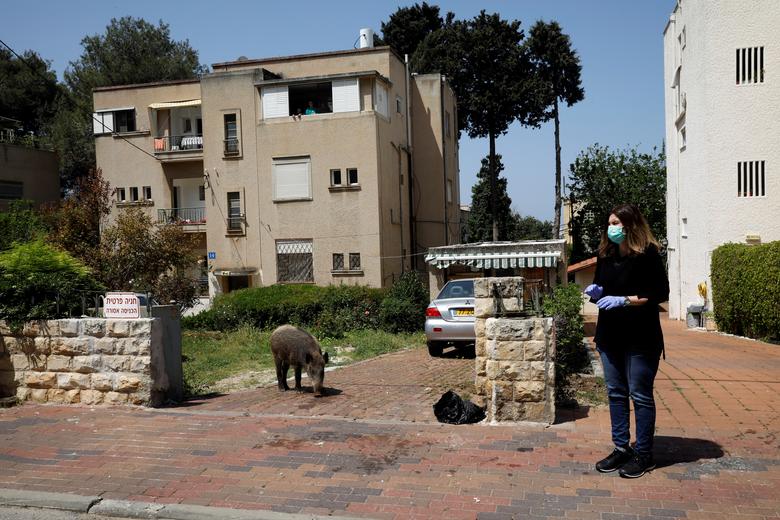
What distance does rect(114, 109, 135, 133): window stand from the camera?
3550 cm

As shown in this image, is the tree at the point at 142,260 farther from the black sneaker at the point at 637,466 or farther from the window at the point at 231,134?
the black sneaker at the point at 637,466

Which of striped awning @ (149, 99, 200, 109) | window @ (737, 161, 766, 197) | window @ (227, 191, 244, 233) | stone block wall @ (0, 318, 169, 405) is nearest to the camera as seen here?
stone block wall @ (0, 318, 169, 405)

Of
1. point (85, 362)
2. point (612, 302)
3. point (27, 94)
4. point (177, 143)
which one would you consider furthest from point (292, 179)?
point (27, 94)

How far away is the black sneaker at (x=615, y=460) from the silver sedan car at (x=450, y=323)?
25.7ft

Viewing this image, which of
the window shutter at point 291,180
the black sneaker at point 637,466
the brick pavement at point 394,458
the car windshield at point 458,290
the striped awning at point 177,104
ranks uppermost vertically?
the striped awning at point 177,104

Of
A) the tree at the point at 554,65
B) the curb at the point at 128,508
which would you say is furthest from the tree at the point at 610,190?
the curb at the point at 128,508

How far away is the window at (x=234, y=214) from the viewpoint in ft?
101

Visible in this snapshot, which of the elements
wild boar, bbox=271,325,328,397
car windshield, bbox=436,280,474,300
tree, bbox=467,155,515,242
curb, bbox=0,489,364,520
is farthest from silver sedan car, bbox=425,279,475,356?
tree, bbox=467,155,515,242

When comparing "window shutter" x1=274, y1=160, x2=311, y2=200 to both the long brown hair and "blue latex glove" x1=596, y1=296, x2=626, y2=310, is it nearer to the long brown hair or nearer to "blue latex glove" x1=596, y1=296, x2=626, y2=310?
the long brown hair

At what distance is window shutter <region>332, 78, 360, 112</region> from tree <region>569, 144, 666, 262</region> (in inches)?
908

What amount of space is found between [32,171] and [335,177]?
20890mm

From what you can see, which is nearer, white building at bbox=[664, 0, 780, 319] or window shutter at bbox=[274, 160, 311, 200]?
white building at bbox=[664, 0, 780, 319]

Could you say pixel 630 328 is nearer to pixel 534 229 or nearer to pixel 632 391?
pixel 632 391

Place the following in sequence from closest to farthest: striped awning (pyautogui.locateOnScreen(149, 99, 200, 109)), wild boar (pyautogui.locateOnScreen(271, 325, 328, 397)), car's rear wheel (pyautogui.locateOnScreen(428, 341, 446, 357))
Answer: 1. wild boar (pyautogui.locateOnScreen(271, 325, 328, 397))
2. car's rear wheel (pyautogui.locateOnScreen(428, 341, 446, 357))
3. striped awning (pyautogui.locateOnScreen(149, 99, 200, 109))
